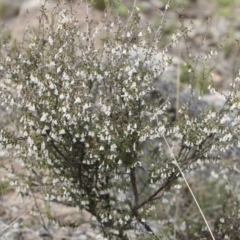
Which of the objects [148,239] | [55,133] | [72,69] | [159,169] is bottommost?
[148,239]

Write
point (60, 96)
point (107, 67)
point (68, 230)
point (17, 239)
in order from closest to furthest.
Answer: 1. point (60, 96)
2. point (107, 67)
3. point (17, 239)
4. point (68, 230)

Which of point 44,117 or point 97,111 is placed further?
point 97,111

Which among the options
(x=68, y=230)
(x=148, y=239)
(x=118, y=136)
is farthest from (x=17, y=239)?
(x=118, y=136)

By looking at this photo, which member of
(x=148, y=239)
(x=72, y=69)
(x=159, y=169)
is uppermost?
(x=72, y=69)

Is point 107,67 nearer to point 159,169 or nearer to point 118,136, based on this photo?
point 118,136

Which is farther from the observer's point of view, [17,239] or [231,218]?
[17,239]

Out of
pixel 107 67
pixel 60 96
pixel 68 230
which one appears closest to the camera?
pixel 60 96

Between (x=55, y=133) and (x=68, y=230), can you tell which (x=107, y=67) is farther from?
(x=68, y=230)

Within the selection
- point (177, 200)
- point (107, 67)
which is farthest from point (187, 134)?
point (177, 200)

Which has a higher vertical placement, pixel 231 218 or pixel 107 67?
pixel 107 67
